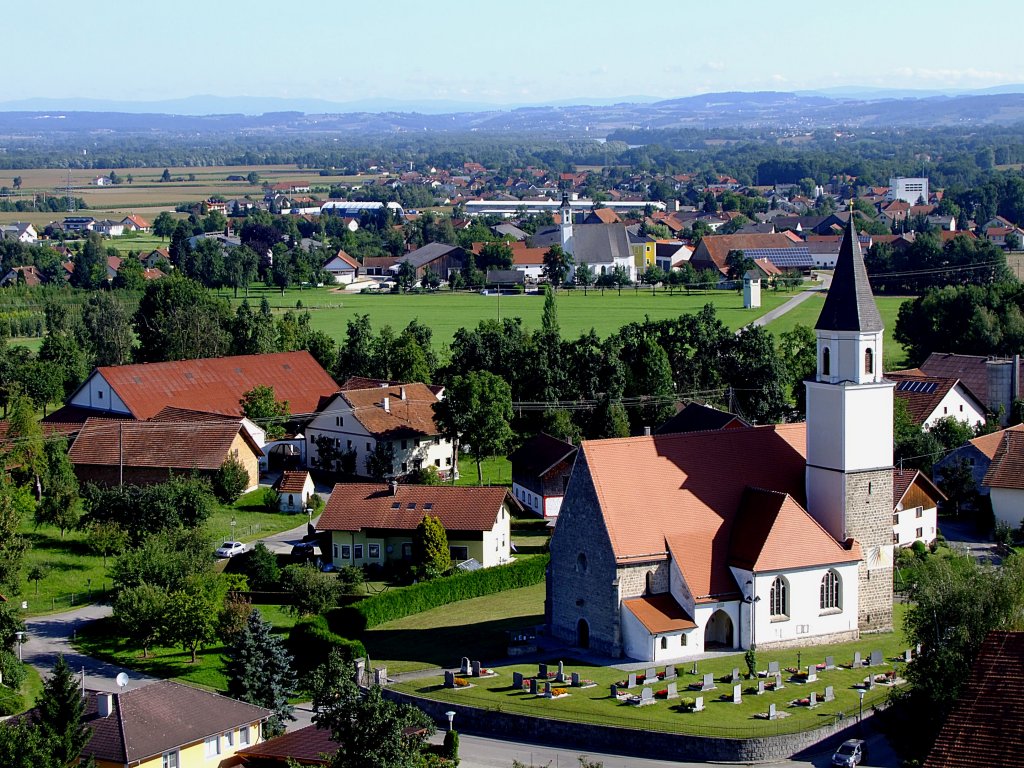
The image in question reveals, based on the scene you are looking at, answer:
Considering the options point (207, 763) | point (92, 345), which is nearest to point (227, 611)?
point (207, 763)

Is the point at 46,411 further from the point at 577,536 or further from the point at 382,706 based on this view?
the point at 382,706

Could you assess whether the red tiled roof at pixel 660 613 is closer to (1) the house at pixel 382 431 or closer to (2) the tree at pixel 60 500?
(2) the tree at pixel 60 500

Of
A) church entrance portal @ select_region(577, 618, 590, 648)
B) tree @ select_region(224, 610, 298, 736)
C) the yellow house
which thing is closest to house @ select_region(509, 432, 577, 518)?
church entrance portal @ select_region(577, 618, 590, 648)

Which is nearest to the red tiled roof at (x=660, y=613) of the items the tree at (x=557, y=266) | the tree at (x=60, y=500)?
the tree at (x=60, y=500)

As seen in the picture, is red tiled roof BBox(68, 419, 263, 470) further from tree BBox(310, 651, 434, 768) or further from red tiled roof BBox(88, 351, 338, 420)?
tree BBox(310, 651, 434, 768)

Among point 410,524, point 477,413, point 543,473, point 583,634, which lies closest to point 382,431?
point 477,413

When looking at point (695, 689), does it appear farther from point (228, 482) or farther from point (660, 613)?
point (228, 482)
